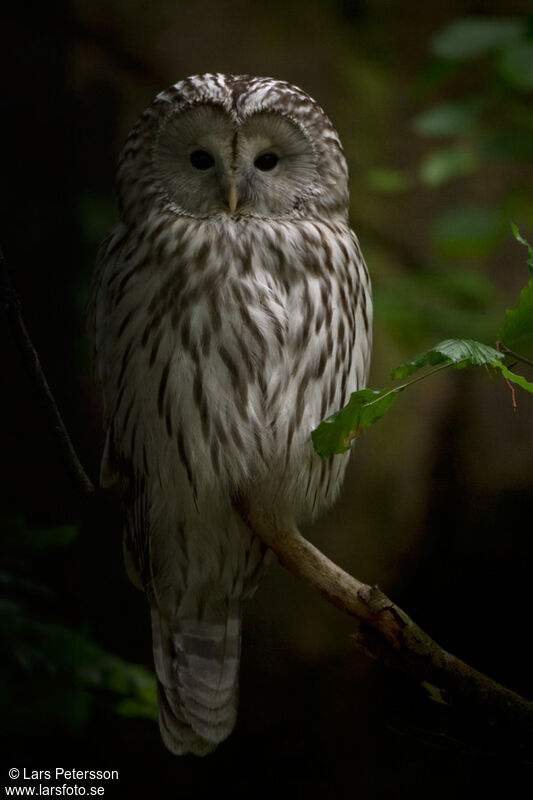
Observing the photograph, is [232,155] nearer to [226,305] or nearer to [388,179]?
[226,305]

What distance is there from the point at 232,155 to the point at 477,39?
23.0 inches

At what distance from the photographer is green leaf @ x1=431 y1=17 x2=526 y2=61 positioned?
1.44 metres

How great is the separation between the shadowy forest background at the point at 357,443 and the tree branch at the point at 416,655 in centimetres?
56

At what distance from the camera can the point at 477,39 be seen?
1454 millimetres

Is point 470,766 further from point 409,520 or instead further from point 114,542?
point 114,542

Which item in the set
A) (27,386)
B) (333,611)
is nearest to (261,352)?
(27,386)

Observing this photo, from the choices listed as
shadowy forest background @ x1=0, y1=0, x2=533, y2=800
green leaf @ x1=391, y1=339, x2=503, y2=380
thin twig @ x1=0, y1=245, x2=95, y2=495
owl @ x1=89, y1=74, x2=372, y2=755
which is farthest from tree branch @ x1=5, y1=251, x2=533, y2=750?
shadowy forest background @ x1=0, y1=0, x2=533, y2=800

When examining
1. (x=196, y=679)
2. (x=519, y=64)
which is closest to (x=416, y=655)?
(x=196, y=679)

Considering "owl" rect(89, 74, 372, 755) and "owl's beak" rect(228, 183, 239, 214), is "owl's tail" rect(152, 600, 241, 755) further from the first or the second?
"owl's beak" rect(228, 183, 239, 214)

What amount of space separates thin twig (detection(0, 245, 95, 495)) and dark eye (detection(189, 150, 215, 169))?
1.10ft

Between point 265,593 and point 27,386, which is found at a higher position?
point 27,386

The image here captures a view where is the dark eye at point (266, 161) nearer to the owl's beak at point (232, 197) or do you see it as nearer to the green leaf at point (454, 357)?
the owl's beak at point (232, 197)

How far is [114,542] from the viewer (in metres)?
2.00

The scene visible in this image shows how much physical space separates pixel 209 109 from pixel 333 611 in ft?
4.65
